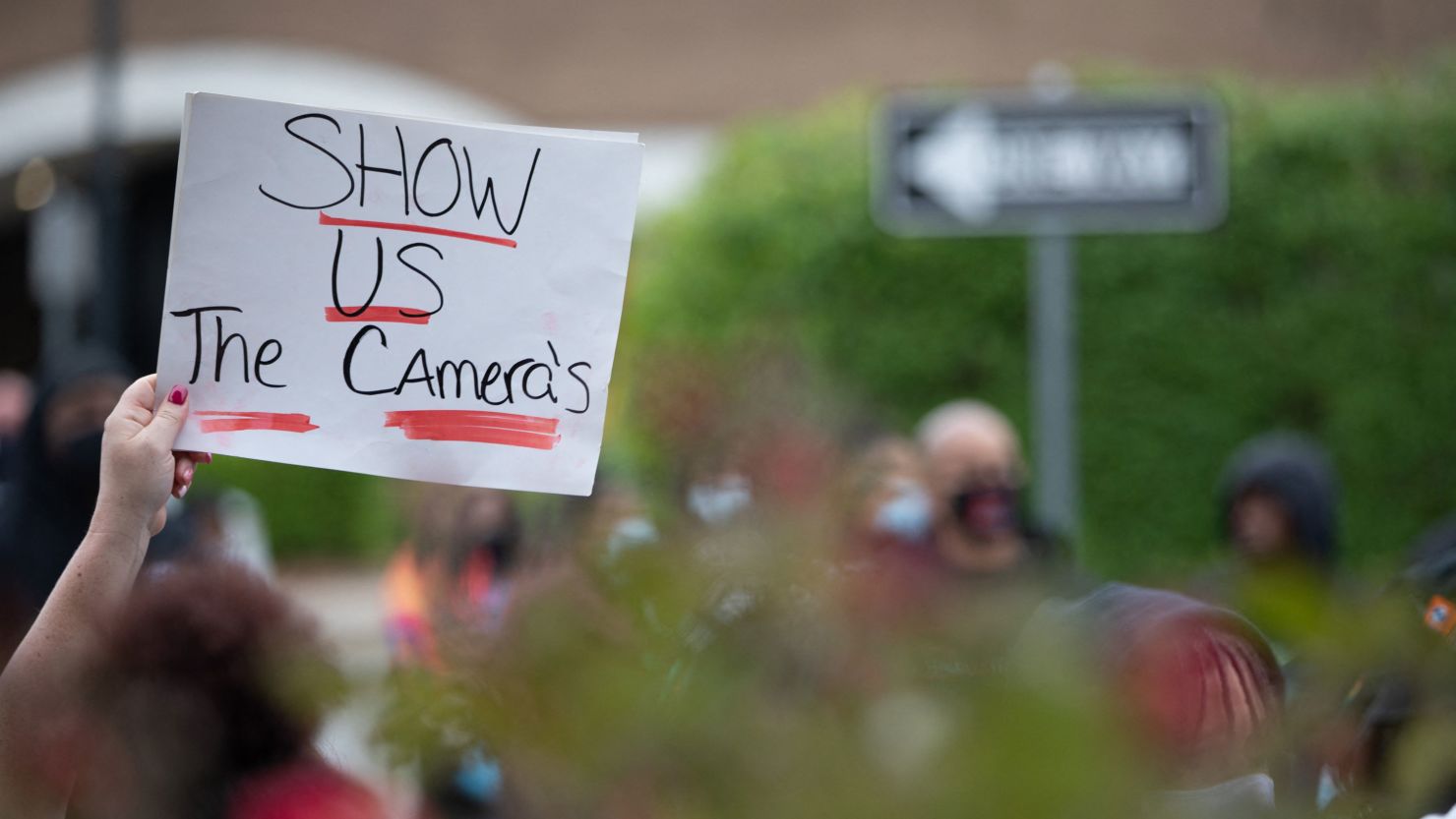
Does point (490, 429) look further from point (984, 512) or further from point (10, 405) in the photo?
point (10, 405)

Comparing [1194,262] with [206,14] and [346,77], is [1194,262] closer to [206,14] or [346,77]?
[346,77]

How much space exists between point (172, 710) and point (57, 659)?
48cm

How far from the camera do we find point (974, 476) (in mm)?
4828

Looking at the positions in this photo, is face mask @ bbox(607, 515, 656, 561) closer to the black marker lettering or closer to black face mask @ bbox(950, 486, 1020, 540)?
the black marker lettering

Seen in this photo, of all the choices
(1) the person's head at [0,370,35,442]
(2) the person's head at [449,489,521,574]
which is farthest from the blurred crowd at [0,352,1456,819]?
(1) the person's head at [0,370,35,442]

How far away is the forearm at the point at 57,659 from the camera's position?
1.24m

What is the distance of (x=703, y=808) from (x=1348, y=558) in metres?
9.16

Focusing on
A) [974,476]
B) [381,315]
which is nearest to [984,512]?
[974,476]

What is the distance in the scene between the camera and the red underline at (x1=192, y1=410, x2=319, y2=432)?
Result: 1800mm

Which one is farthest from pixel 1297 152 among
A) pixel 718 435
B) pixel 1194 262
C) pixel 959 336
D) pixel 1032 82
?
pixel 718 435

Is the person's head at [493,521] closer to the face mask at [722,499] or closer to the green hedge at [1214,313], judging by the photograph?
the face mask at [722,499]

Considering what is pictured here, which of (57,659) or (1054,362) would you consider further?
(1054,362)

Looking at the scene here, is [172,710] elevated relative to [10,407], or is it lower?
lower

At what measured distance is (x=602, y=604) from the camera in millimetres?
875
